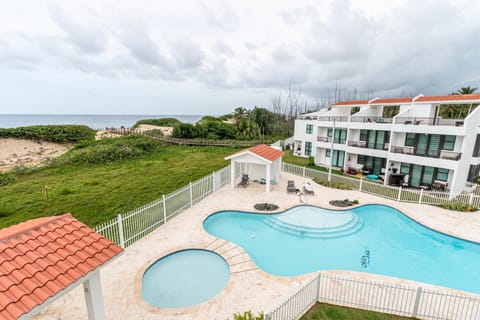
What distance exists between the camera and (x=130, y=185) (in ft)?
57.9

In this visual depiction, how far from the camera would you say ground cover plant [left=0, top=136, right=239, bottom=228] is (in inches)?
524

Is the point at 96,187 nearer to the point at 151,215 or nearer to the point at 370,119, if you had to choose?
the point at 151,215

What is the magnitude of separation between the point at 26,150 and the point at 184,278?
38266mm

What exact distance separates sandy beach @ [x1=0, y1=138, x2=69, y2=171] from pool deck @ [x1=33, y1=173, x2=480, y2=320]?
28115mm

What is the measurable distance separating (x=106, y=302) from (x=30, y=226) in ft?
12.4

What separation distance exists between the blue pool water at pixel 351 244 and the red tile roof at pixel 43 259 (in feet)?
21.7

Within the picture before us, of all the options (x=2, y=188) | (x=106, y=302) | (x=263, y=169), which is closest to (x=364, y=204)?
(x=263, y=169)

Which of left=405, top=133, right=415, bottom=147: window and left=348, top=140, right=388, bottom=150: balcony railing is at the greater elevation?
left=405, top=133, right=415, bottom=147: window

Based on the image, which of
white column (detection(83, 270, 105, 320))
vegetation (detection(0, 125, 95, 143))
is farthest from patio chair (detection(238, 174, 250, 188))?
vegetation (detection(0, 125, 95, 143))

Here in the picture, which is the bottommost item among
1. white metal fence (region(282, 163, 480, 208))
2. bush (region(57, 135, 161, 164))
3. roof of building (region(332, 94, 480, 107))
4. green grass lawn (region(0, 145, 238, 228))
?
green grass lawn (region(0, 145, 238, 228))

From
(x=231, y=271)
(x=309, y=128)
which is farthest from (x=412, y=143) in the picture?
(x=231, y=271)

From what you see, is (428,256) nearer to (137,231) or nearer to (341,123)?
(137,231)

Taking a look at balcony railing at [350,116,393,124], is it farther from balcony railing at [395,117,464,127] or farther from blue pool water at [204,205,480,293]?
blue pool water at [204,205,480,293]

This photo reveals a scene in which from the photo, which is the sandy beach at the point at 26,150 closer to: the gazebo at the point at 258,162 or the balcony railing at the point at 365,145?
the gazebo at the point at 258,162
